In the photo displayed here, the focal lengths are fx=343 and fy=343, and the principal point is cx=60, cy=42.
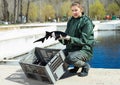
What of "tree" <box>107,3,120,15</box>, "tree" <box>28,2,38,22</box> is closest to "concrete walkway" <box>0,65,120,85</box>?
"tree" <box>28,2,38,22</box>

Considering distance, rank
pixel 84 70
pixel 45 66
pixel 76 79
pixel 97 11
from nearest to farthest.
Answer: pixel 45 66
pixel 76 79
pixel 84 70
pixel 97 11

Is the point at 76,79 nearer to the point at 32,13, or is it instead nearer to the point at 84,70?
the point at 84,70

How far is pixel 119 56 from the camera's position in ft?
57.6

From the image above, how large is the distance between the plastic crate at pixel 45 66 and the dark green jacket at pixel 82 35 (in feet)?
1.16

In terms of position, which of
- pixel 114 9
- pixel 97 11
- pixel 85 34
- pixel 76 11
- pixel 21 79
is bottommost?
pixel 21 79

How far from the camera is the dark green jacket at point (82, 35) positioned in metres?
6.40

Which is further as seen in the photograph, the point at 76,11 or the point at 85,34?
the point at 76,11

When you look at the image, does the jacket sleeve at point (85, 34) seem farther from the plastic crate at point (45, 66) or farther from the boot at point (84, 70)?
the boot at point (84, 70)

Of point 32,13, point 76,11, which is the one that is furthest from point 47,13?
point 76,11

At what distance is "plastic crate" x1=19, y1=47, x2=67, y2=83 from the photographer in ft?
19.9

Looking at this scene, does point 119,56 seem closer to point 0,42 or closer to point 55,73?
point 0,42

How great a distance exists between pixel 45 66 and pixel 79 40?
0.88m

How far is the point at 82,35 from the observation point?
6391mm

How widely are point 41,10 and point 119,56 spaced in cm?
6045
